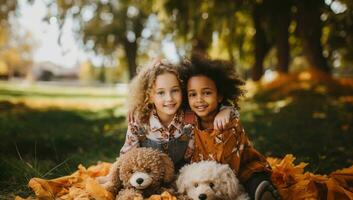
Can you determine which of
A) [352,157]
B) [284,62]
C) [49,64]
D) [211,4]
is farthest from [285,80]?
[49,64]

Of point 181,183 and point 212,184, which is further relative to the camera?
point 181,183

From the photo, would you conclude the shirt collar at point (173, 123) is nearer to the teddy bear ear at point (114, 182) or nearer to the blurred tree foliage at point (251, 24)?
the teddy bear ear at point (114, 182)

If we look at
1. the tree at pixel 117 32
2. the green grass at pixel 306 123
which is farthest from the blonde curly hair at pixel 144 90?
the tree at pixel 117 32

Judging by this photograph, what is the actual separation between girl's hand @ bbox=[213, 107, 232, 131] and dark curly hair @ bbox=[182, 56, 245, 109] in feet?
1.26

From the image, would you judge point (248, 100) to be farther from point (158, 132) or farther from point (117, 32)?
point (117, 32)

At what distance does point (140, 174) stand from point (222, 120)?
0.83 metres

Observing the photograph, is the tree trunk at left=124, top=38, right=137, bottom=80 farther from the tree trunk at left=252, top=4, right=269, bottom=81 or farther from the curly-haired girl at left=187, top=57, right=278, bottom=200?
the curly-haired girl at left=187, top=57, right=278, bottom=200

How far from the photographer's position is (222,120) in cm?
367

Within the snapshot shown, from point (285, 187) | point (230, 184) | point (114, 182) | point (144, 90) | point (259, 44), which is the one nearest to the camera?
point (230, 184)

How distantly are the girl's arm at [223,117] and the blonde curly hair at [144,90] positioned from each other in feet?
2.02

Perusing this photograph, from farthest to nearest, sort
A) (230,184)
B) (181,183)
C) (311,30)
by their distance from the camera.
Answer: (311,30), (181,183), (230,184)

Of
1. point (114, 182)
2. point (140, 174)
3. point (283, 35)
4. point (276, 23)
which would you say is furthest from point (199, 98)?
point (283, 35)

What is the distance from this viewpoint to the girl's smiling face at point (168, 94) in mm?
3934

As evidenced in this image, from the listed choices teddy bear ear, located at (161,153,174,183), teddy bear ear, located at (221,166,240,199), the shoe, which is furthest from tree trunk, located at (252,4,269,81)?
the shoe
